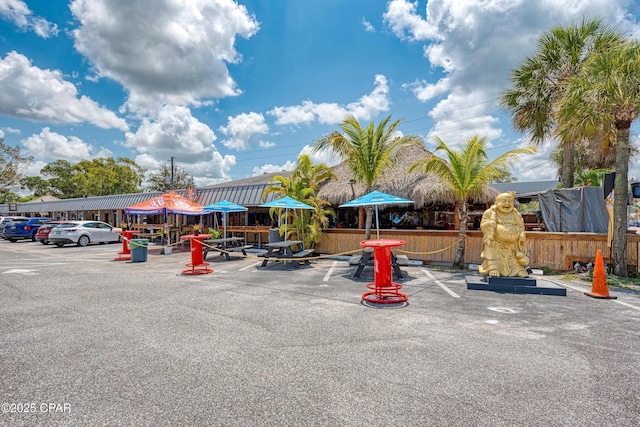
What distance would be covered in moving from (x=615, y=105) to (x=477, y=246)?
553 cm

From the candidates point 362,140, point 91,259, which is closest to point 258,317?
point 362,140

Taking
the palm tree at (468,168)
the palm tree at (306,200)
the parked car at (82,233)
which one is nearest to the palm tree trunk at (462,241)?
the palm tree at (468,168)

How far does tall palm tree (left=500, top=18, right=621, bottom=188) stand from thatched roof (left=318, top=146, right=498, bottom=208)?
3.17 metres

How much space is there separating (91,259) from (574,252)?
18.3 m

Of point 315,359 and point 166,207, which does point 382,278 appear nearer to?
point 315,359

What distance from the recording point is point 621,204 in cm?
905

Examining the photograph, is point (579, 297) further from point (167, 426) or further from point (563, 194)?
point (167, 426)

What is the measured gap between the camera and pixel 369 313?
584 centimetres

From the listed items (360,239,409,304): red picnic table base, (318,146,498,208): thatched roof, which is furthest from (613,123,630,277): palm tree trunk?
(360,239,409,304): red picnic table base

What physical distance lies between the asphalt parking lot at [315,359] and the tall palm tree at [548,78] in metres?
8.96

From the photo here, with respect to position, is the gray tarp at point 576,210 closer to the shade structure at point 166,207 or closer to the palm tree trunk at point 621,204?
the palm tree trunk at point 621,204

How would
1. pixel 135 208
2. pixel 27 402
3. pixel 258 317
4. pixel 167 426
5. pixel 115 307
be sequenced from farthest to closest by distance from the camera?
pixel 135 208 → pixel 115 307 → pixel 258 317 → pixel 27 402 → pixel 167 426

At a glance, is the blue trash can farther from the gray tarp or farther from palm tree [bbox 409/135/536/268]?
the gray tarp

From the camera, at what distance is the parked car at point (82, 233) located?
18688mm
